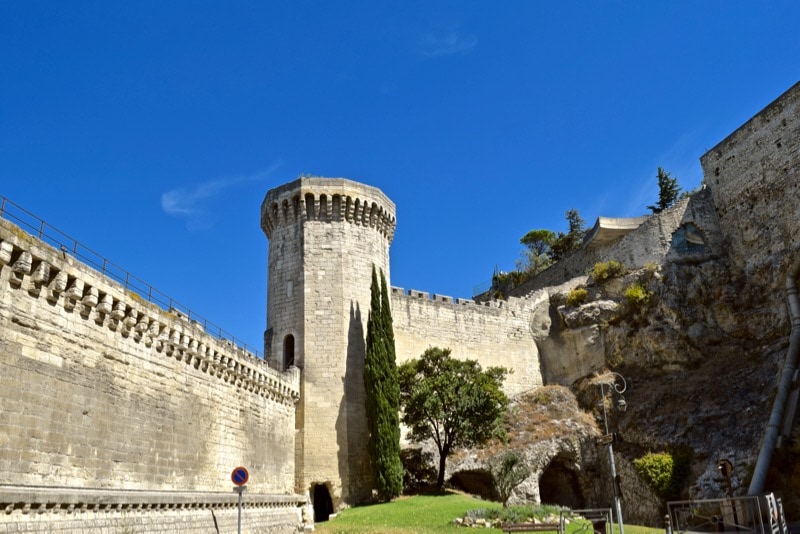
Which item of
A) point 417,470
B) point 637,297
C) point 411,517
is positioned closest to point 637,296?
Answer: point 637,297

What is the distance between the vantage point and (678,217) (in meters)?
35.8

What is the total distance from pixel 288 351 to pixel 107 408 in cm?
1269

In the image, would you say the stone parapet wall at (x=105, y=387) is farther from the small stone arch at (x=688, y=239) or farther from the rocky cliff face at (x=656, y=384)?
the small stone arch at (x=688, y=239)

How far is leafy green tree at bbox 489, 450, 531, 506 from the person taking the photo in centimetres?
2614

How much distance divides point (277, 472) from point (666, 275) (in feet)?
71.9

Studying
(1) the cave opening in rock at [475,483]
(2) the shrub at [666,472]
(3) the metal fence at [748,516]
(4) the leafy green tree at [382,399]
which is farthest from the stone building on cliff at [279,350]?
(3) the metal fence at [748,516]

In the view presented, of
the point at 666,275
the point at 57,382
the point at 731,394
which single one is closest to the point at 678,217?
the point at 666,275

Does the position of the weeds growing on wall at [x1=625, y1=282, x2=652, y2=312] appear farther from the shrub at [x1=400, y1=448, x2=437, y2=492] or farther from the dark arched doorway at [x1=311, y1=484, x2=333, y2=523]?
the dark arched doorway at [x1=311, y1=484, x2=333, y2=523]

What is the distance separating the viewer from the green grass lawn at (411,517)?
19219 millimetres

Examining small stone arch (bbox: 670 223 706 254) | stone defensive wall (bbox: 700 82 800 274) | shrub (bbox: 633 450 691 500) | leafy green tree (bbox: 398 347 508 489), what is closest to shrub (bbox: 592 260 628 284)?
small stone arch (bbox: 670 223 706 254)

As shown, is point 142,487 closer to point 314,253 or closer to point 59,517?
point 59,517

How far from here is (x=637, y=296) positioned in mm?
33656

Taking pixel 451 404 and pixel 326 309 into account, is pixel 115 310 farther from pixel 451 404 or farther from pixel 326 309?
pixel 451 404

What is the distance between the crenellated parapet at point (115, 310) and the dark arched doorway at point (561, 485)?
1555 centimetres
